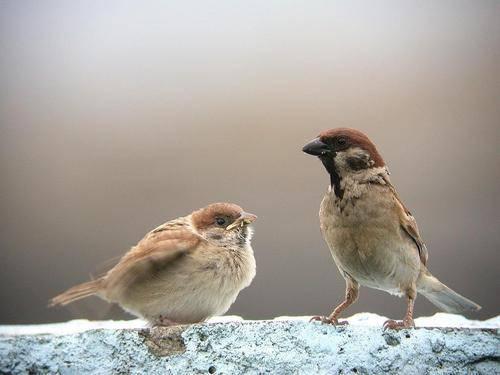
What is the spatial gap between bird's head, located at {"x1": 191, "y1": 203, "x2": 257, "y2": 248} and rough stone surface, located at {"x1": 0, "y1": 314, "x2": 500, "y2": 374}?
448 mm

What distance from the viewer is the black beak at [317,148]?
172 centimetres

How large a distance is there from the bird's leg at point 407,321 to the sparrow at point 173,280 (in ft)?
1.23

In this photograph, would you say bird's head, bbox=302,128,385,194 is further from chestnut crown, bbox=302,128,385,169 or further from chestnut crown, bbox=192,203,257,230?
chestnut crown, bbox=192,203,257,230

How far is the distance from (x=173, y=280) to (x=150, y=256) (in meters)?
0.07

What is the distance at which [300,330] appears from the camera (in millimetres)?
1395

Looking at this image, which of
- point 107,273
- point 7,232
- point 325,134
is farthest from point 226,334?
point 7,232

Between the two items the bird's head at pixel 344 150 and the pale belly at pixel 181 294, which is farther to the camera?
the bird's head at pixel 344 150

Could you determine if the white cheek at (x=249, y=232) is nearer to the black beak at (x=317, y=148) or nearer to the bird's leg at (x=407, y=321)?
the black beak at (x=317, y=148)

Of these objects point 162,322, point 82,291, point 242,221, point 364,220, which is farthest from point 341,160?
point 82,291

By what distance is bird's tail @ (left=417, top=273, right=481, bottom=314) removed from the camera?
2.04 metres

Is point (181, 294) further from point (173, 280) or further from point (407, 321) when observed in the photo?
point (407, 321)

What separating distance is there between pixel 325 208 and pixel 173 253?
416mm

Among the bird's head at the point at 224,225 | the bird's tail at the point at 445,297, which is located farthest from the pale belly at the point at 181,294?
the bird's tail at the point at 445,297

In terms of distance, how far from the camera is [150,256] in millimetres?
1646
